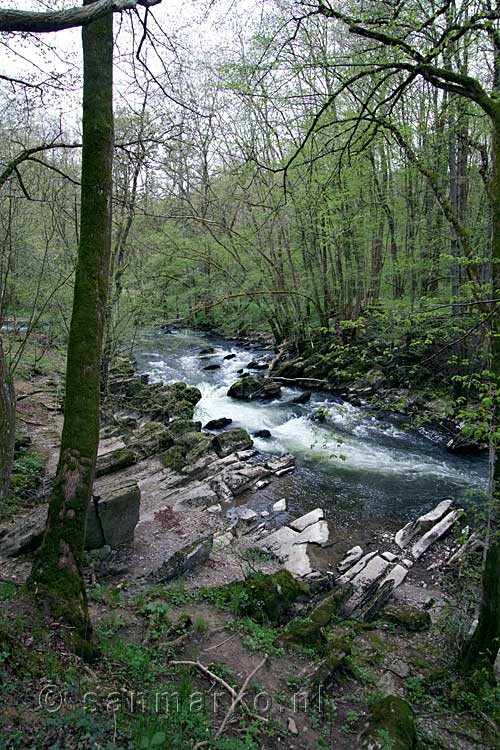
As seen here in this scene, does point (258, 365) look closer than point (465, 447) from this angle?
No

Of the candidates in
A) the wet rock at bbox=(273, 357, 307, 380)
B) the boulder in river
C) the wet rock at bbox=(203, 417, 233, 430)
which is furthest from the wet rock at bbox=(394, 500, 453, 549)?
the wet rock at bbox=(273, 357, 307, 380)

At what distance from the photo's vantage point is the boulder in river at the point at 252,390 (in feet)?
51.5

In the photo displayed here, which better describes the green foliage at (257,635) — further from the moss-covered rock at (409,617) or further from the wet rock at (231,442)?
the wet rock at (231,442)

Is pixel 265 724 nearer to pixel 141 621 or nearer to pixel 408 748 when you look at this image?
pixel 408 748

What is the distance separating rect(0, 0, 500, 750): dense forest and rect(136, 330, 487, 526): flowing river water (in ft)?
0.29

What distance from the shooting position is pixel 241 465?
398 inches

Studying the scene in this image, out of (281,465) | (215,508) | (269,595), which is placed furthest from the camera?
(281,465)

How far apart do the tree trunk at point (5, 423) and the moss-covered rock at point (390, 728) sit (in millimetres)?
3302

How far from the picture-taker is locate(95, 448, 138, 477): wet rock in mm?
7703

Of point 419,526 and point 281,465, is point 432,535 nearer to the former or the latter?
point 419,526

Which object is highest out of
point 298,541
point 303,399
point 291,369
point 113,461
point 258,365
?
point 291,369

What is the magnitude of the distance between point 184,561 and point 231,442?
5113mm

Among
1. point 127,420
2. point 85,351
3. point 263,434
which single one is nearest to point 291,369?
point 263,434

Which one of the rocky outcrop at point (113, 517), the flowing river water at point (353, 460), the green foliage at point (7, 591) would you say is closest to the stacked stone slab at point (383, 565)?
the flowing river water at point (353, 460)
